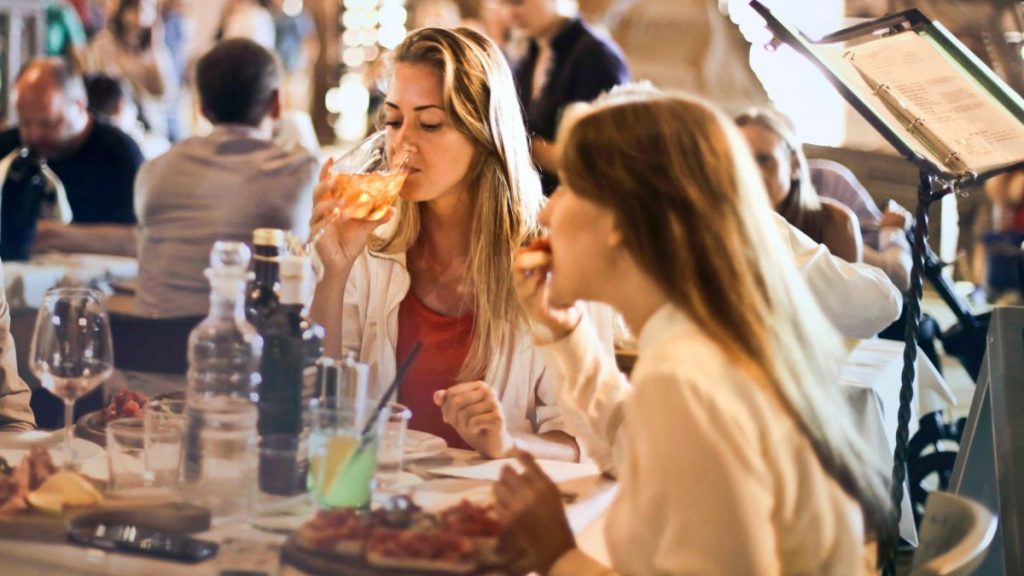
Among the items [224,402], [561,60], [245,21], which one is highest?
[245,21]

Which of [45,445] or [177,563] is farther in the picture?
[45,445]

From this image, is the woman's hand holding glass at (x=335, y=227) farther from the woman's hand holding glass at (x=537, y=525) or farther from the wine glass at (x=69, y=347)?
the woman's hand holding glass at (x=537, y=525)

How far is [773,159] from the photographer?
3990 millimetres

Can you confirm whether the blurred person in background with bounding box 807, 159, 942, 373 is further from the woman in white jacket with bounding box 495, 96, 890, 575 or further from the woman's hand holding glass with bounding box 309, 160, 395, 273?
the woman in white jacket with bounding box 495, 96, 890, 575

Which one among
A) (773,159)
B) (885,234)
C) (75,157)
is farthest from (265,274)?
(75,157)

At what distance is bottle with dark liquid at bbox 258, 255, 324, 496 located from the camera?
1.40m

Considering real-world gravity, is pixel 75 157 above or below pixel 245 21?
below

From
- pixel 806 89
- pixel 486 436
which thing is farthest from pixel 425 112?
pixel 806 89

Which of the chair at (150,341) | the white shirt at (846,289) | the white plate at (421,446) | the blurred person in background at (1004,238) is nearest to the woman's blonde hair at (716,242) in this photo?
the white plate at (421,446)

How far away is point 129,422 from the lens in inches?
58.5

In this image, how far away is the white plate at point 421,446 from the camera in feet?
5.79

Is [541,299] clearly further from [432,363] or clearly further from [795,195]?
[795,195]

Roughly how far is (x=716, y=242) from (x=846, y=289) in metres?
1.78

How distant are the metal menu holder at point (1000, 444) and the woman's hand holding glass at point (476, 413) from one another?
0.97 m
